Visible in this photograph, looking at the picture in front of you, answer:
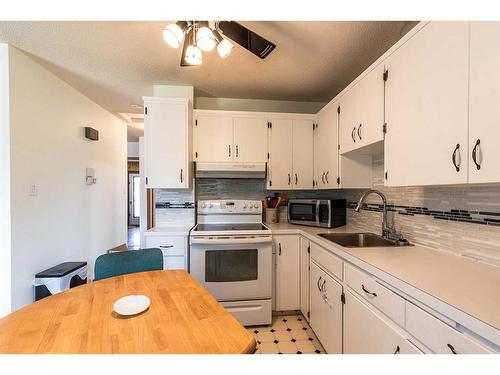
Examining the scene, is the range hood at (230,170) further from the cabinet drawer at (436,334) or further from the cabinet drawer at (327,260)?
the cabinet drawer at (436,334)

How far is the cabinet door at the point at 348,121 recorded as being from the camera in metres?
1.79

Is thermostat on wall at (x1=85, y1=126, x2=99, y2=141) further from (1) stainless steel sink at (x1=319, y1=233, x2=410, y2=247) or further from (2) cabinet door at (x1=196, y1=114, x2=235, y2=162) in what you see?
(1) stainless steel sink at (x1=319, y1=233, x2=410, y2=247)

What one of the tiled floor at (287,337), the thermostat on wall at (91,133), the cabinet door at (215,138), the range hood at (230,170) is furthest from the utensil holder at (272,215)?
the thermostat on wall at (91,133)

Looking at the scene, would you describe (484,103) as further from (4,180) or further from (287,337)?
(4,180)

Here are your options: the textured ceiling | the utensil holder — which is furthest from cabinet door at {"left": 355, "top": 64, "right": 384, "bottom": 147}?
the utensil holder

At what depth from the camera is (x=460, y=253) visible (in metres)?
1.28

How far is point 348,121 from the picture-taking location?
1.90 meters

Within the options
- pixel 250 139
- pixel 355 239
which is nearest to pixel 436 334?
pixel 355 239

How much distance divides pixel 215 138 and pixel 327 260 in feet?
5.37

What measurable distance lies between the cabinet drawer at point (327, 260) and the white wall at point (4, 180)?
2557mm

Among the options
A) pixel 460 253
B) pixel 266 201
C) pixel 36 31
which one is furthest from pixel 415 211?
pixel 36 31

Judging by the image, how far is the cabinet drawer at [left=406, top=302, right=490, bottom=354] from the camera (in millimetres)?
699

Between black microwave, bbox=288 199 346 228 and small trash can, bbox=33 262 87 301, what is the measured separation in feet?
7.79
